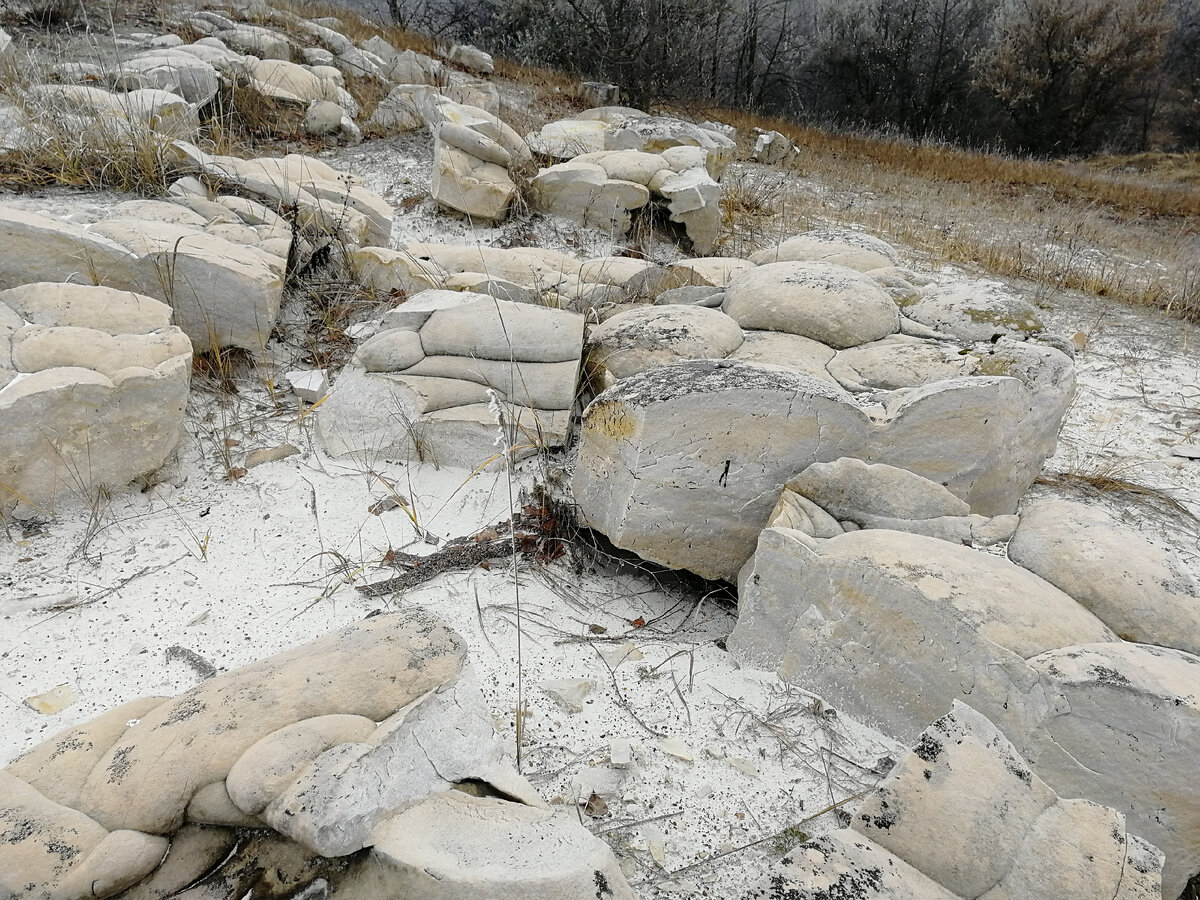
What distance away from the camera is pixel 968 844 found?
1.35 m

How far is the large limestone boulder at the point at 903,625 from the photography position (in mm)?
1707

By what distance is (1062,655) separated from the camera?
166cm

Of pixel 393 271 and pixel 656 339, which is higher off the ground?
pixel 656 339

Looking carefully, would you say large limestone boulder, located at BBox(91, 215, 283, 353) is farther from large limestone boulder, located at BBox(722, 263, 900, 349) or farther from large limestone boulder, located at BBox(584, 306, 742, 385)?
large limestone boulder, located at BBox(722, 263, 900, 349)

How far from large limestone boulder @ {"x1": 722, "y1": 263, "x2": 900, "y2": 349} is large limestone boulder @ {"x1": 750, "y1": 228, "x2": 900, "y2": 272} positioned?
2.03ft

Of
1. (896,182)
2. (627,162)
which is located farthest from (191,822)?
(896,182)

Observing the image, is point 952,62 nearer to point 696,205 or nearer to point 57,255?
point 696,205

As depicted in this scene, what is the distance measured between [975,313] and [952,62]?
18517 millimetres

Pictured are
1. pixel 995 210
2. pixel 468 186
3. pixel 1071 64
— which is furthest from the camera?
pixel 1071 64

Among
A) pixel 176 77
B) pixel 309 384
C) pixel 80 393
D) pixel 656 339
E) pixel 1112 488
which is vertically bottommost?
pixel 1112 488

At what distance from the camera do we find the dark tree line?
54.0 feet

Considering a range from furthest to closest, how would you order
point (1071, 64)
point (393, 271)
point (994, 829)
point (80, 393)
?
1. point (1071, 64)
2. point (393, 271)
3. point (80, 393)
4. point (994, 829)

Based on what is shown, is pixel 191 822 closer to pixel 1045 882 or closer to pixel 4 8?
pixel 1045 882

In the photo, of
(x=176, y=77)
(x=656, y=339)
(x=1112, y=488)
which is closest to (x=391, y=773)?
(x=656, y=339)
